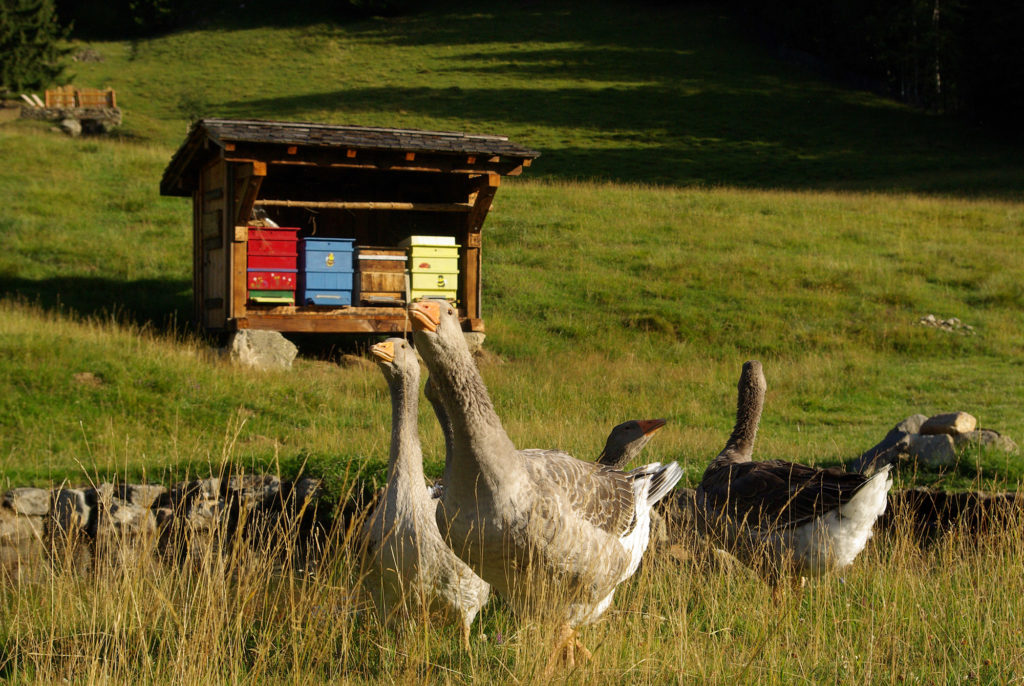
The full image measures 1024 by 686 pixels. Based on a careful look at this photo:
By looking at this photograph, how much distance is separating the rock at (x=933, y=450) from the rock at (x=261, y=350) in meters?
10.1

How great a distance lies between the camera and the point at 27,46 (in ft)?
164

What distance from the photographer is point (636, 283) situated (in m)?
22.1

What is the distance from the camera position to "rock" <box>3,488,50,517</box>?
873 centimetres

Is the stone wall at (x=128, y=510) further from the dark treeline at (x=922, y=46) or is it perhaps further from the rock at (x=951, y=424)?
the dark treeline at (x=922, y=46)

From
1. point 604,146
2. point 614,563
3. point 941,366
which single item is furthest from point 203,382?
point 604,146

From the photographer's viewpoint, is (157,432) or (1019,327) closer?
(157,432)

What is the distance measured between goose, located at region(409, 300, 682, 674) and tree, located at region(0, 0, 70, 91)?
53695 millimetres

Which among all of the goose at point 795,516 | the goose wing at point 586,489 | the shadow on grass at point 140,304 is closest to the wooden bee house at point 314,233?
the shadow on grass at point 140,304

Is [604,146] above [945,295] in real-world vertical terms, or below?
above

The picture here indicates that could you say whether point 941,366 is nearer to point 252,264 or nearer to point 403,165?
point 403,165

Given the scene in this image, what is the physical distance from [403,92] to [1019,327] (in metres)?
41.5

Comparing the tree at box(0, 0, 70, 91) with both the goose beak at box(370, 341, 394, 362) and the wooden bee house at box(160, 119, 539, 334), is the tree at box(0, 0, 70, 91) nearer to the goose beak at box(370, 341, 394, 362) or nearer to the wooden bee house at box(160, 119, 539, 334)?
the wooden bee house at box(160, 119, 539, 334)

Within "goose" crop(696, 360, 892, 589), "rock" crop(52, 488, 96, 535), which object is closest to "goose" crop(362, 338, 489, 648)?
"goose" crop(696, 360, 892, 589)

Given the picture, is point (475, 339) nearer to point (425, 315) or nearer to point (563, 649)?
point (563, 649)
